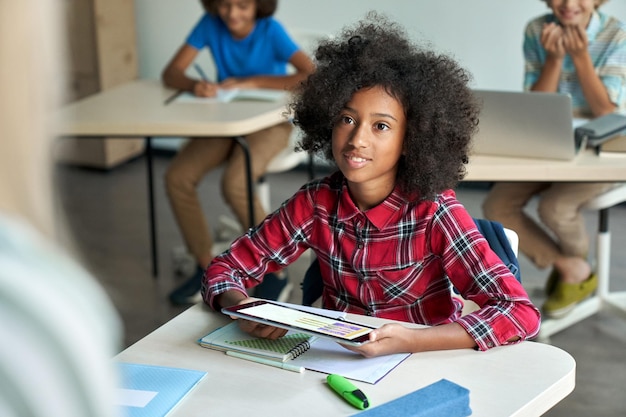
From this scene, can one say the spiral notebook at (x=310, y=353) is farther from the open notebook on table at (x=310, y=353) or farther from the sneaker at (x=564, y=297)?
the sneaker at (x=564, y=297)

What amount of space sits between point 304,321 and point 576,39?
72.4 inches

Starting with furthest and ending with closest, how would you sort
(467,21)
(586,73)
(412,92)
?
(467,21) → (586,73) → (412,92)

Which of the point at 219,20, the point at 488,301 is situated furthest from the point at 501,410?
the point at 219,20

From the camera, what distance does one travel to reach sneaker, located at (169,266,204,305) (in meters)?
3.47

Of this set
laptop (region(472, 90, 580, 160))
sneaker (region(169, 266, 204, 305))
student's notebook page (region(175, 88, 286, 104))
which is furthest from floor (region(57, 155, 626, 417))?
laptop (region(472, 90, 580, 160))

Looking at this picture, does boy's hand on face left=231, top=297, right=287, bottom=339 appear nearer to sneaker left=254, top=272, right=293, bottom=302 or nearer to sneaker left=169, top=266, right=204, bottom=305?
sneaker left=254, top=272, right=293, bottom=302

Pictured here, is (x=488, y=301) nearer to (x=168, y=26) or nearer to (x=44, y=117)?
(x=44, y=117)

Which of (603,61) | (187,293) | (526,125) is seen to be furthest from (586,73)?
(187,293)

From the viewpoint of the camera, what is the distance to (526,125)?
8.37 ft

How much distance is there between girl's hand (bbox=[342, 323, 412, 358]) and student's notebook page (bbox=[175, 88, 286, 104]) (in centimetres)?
192

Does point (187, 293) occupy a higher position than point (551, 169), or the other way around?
point (551, 169)

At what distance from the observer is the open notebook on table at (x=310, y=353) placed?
141 centimetres

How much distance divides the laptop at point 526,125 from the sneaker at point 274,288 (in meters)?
1.03

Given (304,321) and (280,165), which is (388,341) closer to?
(304,321)
